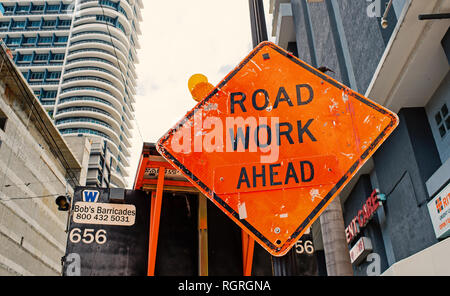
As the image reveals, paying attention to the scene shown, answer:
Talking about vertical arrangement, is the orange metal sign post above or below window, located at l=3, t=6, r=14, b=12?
below

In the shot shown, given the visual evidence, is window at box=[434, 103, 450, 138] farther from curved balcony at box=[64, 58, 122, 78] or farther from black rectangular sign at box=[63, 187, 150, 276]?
curved balcony at box=[64, 58, 122, 78]

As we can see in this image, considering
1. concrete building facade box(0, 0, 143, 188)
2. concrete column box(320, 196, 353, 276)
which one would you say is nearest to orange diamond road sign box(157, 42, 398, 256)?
concrete column box(320, 196, 353, 276)

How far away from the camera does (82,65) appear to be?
90062mm

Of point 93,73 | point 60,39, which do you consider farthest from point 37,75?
point 93,73

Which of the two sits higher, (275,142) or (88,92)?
(88,92)

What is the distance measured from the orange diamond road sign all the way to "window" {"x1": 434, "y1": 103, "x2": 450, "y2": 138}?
29.0 ft

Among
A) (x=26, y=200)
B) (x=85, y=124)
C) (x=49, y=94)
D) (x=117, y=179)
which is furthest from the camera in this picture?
(x=49, y=94)

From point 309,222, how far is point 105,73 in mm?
93289

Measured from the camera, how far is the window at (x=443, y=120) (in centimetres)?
1038

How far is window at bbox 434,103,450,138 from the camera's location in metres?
10.4

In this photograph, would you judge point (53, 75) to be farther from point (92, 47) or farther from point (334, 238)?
point (334, 238)

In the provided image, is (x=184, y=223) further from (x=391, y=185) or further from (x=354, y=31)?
(x=354, y=31)

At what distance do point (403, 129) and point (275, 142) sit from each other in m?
10.3

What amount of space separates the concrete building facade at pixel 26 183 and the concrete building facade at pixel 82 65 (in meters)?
31.8
